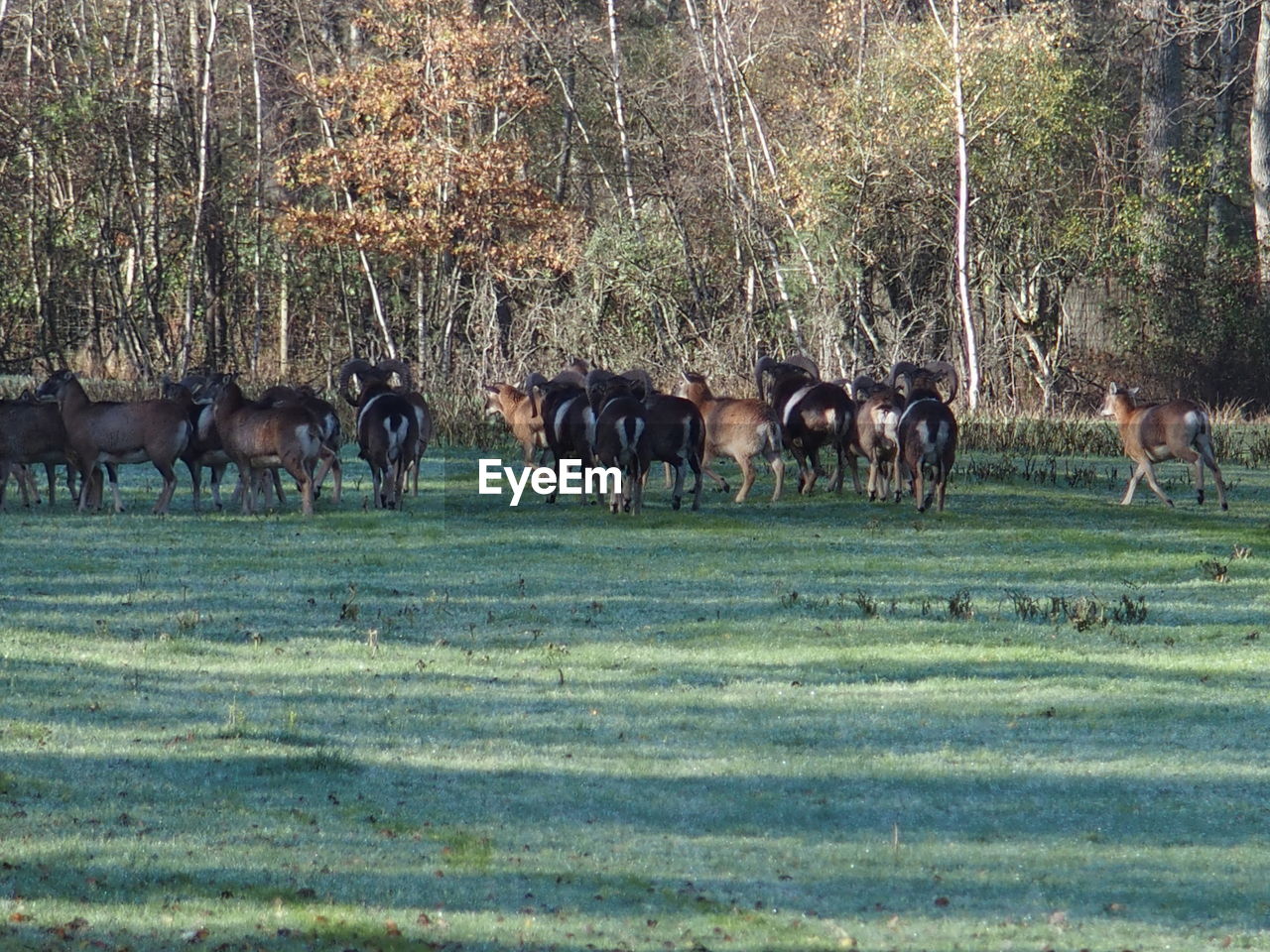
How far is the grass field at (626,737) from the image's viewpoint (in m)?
7.43

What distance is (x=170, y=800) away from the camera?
9.00 metres

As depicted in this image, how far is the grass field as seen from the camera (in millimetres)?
7430

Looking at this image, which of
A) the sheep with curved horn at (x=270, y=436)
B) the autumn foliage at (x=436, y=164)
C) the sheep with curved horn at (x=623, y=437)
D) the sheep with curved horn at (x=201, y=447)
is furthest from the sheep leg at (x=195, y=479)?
the autumn foliage at (x=436, y=164)

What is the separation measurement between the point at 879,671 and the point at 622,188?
32.6m

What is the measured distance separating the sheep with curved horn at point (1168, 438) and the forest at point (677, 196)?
12628 mm

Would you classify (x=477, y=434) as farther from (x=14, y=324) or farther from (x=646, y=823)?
(x=646, y=823)

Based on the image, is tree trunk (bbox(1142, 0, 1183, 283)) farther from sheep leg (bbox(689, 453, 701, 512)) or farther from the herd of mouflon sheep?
sheep leg (bbox(689, 453, 701, 512))

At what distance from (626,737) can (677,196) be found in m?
29.4

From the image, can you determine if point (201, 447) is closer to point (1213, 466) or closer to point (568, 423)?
point (568, 423)

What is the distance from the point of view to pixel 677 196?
128 ft

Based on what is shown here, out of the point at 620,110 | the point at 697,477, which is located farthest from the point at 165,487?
the point at 620,110

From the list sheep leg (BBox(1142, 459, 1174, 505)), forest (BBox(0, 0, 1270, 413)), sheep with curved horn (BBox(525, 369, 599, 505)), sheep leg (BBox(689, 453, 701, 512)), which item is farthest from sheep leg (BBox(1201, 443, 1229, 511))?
forest (BBox(0, 0, 1270, 413))

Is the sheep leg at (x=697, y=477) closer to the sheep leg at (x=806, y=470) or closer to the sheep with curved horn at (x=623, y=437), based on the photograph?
the sheep with curved horn at (x=623, y=437)

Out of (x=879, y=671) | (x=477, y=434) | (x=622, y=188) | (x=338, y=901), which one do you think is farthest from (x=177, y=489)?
(x=622, y=188)
